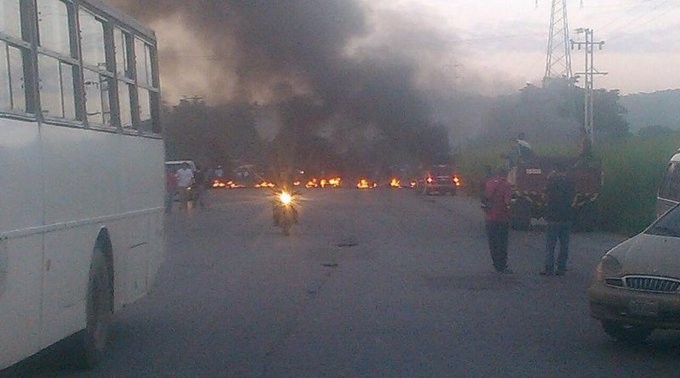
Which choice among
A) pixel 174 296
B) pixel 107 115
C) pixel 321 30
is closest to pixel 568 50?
pixel 321 30

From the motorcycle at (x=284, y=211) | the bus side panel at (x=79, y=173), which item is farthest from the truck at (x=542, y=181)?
the bus side panel at (x=79, y=173)

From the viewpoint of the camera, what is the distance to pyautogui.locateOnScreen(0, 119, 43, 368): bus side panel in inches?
273

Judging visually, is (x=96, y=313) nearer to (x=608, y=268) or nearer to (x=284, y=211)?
(x=608, y=268)

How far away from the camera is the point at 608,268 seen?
10820 mm

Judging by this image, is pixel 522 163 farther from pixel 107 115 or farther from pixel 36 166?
pixel 36 166

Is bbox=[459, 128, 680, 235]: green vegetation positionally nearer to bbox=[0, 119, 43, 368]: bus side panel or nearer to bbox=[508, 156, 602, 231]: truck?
bbox=[508, 156, 602, 231]: truck

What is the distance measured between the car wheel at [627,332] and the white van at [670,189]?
663cm

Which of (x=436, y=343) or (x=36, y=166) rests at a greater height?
(x=36, y=166)

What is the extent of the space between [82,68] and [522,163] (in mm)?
19186

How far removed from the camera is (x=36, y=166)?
301 inches

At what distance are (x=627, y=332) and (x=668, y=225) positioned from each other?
1212 mm

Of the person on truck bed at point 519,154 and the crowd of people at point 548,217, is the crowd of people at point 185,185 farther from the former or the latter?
the crowd of people at point 548,217

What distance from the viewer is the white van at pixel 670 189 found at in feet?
57.3

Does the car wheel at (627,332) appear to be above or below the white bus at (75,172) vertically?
below
